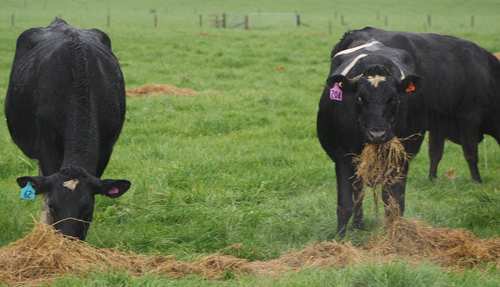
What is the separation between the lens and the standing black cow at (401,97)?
4.61 meters

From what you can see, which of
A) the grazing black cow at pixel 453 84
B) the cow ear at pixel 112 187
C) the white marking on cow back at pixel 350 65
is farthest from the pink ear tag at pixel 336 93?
the cow ear at pixel 112 187

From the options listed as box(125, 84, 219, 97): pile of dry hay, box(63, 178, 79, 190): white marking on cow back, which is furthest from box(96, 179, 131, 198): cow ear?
box(125, 84, 219, 97): pile of dry hay

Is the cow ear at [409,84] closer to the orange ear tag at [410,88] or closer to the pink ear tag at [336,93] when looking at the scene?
the orange ear tag at [410,88]

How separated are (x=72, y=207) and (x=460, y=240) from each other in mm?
3492

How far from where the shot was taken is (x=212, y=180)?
661 cm

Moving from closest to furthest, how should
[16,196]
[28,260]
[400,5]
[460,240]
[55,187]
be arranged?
1. [28,260]
2. [55,187]
3. [460,240]
4. [16,196]
5. [400,5]

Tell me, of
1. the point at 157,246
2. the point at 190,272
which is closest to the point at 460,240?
the point at 190,272

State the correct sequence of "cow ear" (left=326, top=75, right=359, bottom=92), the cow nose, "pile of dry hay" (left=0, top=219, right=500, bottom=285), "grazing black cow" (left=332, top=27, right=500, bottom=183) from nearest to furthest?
"pile of dry hay" (left=0, top=219, right=500, bottom=285) → the cow nose → "cow ear" (left=326, top=75, right=359, bottom=92) → "grazing black cow" (left=332, top=27, right=500, bottom=183)

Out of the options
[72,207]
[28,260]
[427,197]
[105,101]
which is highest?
[105,101]

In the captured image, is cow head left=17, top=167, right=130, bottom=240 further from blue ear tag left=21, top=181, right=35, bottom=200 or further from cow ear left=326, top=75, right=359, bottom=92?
cow ear left=326, top=75, right=359, bottom=92

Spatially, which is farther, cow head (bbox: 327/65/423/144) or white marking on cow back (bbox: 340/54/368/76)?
white marking on cow back (bbox: 340/54/368/76)

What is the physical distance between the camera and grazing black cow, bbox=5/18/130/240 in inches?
160

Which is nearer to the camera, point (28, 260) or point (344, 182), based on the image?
point (28, 260)

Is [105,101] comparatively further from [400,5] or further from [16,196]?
[400,5]
